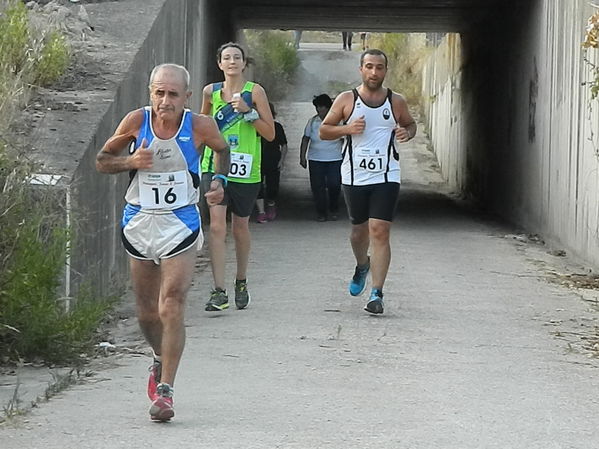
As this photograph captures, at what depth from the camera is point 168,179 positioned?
661 centimetres

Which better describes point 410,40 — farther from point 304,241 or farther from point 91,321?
point 91,321

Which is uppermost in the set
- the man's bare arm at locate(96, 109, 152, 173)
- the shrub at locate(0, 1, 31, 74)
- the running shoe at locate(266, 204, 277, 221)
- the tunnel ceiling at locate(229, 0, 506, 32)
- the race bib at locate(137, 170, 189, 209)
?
the tunnel ceiling at locate(229, 0, 506, 32)

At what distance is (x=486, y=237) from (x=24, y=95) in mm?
8368

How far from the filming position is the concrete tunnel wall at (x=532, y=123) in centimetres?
1425

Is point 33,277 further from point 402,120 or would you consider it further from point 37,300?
point 402,120

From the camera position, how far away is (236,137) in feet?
32.5

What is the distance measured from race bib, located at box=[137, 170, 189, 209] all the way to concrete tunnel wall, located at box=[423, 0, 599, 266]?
24.8 feet

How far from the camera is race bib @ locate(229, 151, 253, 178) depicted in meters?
9.91

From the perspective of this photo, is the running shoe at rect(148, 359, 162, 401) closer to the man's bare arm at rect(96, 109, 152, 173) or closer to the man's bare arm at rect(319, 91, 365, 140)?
the man's bare arm at rect(96, 109, 152, 173)

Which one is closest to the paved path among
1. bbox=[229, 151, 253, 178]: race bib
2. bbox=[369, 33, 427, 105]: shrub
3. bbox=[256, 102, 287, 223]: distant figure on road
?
bbox=[229, 151, 253, 178]: race bib

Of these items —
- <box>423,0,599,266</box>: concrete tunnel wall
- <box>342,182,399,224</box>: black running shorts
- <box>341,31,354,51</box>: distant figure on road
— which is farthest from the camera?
<box>341,31,354,51</box>: distant figure on road

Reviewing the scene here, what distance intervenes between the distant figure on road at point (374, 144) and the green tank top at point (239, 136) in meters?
0.58

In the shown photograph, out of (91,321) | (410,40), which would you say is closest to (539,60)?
(91,321)

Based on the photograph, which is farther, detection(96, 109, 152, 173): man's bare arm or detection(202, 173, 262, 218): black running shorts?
detection(202, 173, 262, 218): black running shorts
